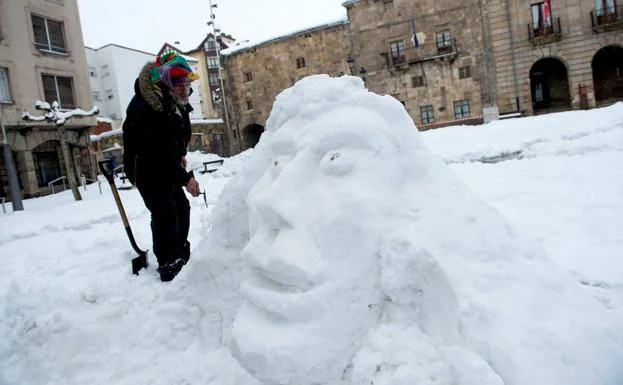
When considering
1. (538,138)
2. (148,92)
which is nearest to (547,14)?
(538,138)

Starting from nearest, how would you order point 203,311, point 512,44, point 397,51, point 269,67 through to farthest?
point 203,311, point 512,44, point 397,51, point 269,67

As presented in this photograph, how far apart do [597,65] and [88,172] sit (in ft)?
88.8

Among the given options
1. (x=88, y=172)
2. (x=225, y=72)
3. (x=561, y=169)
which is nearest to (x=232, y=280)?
(x=561, y=169)

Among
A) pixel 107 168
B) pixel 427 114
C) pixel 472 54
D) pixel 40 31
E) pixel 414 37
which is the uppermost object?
pixel 40 31

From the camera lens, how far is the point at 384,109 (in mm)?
2514

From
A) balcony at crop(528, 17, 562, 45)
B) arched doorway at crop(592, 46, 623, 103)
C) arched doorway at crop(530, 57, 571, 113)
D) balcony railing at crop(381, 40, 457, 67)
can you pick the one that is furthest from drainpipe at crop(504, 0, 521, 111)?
arched doorway at crop(592, 46, 623, 103)

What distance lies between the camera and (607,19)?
1988cm

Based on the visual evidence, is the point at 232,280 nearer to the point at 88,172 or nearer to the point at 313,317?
the point at 313,317

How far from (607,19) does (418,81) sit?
9.17 metres

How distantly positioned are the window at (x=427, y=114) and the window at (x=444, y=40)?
3299 mm

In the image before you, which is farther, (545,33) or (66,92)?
(545,33)

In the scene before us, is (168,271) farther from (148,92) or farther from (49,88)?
(49,88)

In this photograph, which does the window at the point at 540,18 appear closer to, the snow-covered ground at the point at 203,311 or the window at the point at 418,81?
the window at the point at 418,81

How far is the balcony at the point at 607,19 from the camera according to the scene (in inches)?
774
